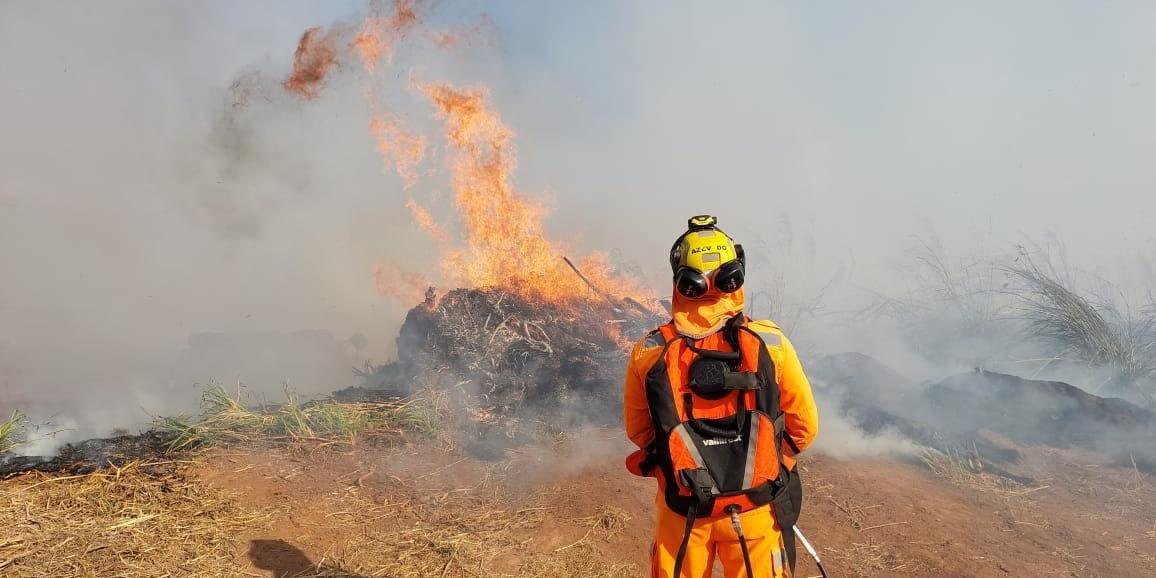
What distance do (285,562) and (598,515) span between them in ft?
8.74

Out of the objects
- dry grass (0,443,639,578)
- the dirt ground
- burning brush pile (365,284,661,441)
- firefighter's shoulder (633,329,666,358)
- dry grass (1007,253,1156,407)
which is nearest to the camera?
firefighter's shoulder (633,329,666,358)

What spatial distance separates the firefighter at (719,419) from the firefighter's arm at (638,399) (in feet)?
0.04

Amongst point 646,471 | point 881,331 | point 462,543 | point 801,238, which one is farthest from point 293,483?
point 801,238

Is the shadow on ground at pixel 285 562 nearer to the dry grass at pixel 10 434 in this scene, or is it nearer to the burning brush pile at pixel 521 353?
the burning brush pile at pixel 521 353

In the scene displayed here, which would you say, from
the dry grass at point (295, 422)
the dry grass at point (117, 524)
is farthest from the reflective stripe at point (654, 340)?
the dry grass at point (295, 422)

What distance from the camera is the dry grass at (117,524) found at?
15.3 feet

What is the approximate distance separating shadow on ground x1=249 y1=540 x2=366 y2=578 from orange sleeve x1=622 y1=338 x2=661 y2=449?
3.00 m

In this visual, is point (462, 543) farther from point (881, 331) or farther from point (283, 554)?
point (881, 331)

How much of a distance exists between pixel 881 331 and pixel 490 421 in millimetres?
9905

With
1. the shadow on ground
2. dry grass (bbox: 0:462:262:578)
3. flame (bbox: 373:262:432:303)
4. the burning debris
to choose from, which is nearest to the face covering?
the shadow on ground

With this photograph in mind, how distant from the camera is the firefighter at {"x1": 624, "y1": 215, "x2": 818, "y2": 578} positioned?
277 cm

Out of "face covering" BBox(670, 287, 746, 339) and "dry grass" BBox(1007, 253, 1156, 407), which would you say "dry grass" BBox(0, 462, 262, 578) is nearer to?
"face covering" BBox(670, 287, 746, 339)

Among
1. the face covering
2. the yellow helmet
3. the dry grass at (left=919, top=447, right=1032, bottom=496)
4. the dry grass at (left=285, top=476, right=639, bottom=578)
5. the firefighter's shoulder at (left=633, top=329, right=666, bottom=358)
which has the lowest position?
the dry grass at (left=919, top=447, right=1032, bottom=496)

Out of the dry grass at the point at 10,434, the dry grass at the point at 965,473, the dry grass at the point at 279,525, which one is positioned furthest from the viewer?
the dry grass at the point at 965,473
